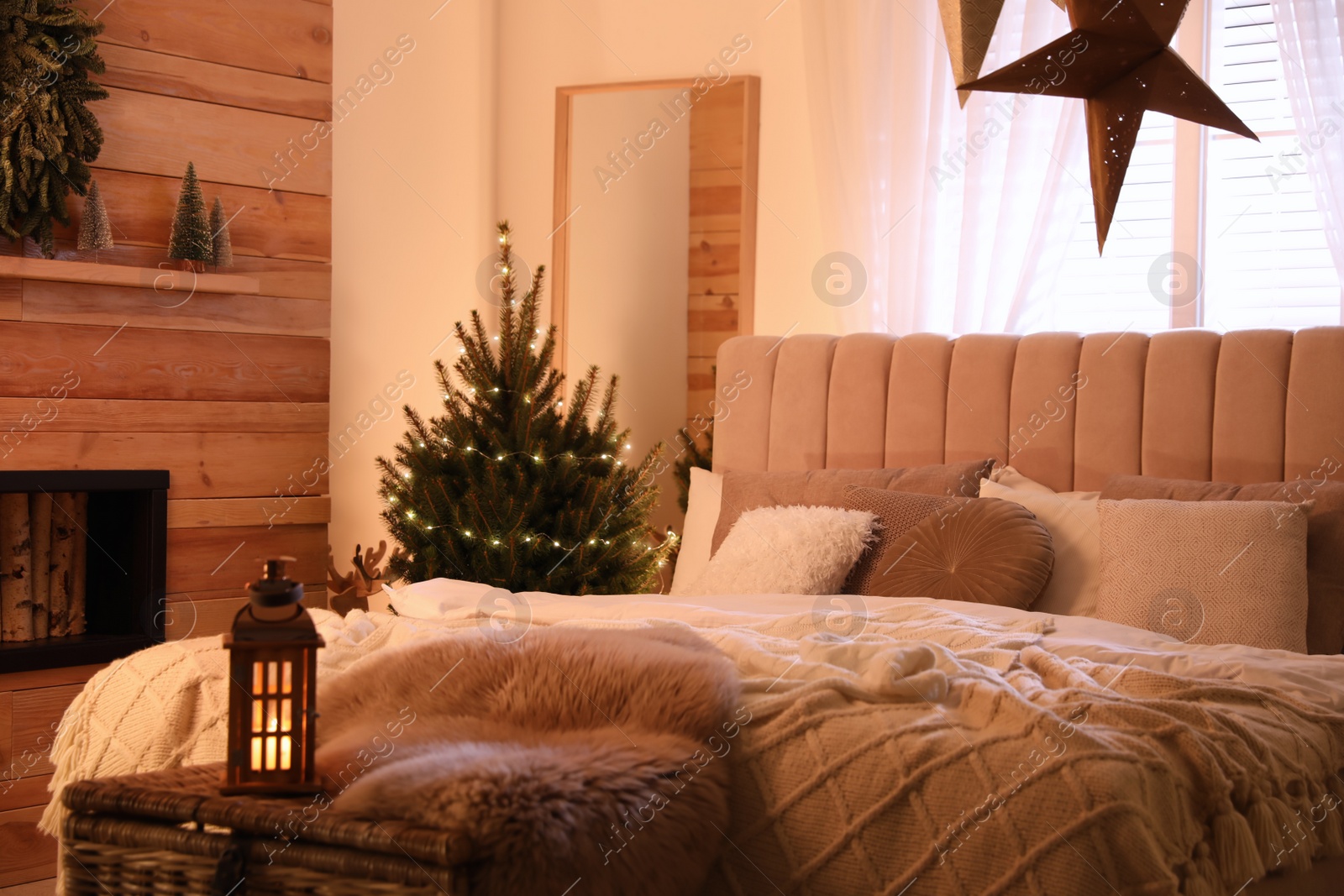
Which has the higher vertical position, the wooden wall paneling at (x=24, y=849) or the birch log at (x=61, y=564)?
the birch log at (x=61, y=564)

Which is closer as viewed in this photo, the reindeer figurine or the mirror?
the reindeer figurine

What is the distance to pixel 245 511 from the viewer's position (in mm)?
3885

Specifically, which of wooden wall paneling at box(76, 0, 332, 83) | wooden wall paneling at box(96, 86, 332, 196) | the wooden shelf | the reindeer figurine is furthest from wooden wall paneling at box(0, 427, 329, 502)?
wooden wall paneling at box(76, 0, 332, 83)

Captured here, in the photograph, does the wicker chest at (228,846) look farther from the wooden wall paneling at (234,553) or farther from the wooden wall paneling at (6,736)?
the wooden wall paneling at (234,553)

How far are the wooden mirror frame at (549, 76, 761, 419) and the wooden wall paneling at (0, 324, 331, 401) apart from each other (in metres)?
1.26

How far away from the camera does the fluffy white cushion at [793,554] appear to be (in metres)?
2.88

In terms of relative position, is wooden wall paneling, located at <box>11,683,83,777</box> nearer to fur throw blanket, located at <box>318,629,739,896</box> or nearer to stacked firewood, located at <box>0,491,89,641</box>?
stacked firewood, located at <box>0,491,89,641</box>

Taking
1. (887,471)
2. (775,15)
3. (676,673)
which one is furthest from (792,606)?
(775,15)

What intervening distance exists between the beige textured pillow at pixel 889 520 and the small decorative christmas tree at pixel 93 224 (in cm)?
227

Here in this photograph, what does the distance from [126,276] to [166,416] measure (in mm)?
436

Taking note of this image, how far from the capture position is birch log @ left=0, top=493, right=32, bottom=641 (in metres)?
3.45

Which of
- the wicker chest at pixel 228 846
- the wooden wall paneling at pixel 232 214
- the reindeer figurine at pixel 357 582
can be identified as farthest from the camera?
the reindeer figurine at pixel 357 582

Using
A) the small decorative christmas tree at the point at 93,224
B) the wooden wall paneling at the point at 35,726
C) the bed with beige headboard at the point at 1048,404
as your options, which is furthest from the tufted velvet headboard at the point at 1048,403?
the wooden wall paneling at the point at 35,726

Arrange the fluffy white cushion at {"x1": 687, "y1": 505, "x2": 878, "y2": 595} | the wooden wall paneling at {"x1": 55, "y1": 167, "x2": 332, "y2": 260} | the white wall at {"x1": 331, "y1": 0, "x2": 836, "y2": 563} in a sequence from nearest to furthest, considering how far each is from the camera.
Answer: the fluffy white cushion at {"x1": 687, "y1": 505, "x2": 878, "y2": 595}
the wooden wall paneling at {"x1": 55, "y1": 167, "x2": 332, "y2": 260}
the white wall at {"x1": 331, "y1": 0, "x2": 836, "y2": 563}
